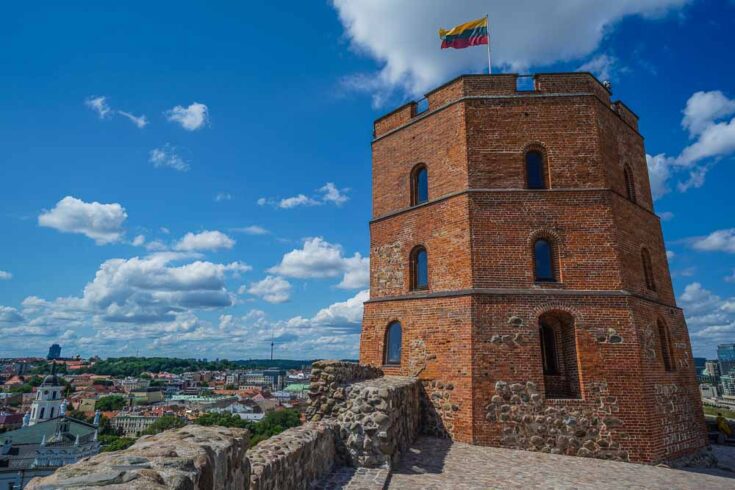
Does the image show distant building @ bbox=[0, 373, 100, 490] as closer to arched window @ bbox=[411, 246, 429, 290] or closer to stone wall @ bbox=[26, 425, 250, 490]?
arched window @ bbox=[411, 246, 429, 290]

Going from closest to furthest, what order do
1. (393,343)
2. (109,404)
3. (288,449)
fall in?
(288,449) < (393,343) < (109,404)

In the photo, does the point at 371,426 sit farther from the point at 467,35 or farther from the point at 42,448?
the point at 42,448

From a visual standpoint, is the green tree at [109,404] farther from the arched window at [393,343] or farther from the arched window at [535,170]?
the arched window at [535,170]

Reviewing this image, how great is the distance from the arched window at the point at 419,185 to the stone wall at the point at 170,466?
1082 cm

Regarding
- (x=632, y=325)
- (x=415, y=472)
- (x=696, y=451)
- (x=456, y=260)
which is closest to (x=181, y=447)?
(x=415, y=472)

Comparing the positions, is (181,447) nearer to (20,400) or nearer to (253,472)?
(253,472)

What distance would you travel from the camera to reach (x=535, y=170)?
1275 centimetres

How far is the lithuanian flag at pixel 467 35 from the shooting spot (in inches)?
541

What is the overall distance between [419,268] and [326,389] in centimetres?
559

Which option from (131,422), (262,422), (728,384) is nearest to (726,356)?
(728,384)

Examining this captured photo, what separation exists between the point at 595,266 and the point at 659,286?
390 cm

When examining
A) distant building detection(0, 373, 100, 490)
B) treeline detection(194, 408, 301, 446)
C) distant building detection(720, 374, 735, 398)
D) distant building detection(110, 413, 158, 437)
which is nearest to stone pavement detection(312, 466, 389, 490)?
treeline detection(194, 408, 301, 446)

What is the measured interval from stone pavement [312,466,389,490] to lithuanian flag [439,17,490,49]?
1259 cm

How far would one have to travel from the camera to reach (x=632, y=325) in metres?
10.9
